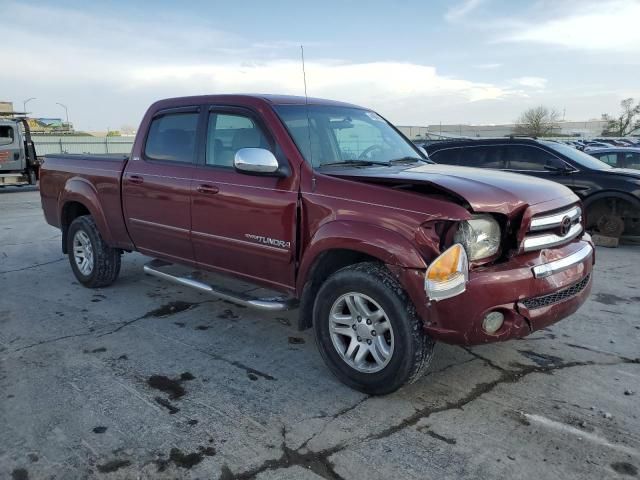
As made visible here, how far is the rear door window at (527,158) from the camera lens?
29.6 ft

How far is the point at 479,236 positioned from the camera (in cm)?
321

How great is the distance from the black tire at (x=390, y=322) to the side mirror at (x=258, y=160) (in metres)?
0.90

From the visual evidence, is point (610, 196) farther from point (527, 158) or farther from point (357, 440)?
point (357, 440)

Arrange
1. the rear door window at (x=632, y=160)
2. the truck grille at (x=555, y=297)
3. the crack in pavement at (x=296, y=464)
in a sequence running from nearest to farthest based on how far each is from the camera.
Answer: the crack in pavement at (x=296, y=464), the truck grille at (x=555, y=297), the rear door window at (x=632, y=160)

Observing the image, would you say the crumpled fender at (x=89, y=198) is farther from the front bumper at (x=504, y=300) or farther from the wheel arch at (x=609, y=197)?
the wheel arch at (x=609, y=197)

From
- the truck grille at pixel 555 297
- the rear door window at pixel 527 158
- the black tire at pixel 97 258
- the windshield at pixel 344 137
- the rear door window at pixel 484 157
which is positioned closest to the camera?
the truck grille at pixel 555 297

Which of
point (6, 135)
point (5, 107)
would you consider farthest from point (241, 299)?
point (5, 107)

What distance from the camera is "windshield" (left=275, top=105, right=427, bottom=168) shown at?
13.5ft

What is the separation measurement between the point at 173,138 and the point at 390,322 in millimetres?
2810

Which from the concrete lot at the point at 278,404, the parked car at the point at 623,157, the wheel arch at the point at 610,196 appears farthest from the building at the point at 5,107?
the wheel arch at the point at 610,196

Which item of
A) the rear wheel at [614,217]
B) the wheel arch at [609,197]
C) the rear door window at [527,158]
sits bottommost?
the rear wheel at [614,217]

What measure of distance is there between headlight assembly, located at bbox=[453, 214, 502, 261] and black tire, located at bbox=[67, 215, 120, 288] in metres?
4.07

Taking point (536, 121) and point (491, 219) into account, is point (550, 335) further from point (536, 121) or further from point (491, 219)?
point (536, 121)

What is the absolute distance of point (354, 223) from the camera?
3.45 m
